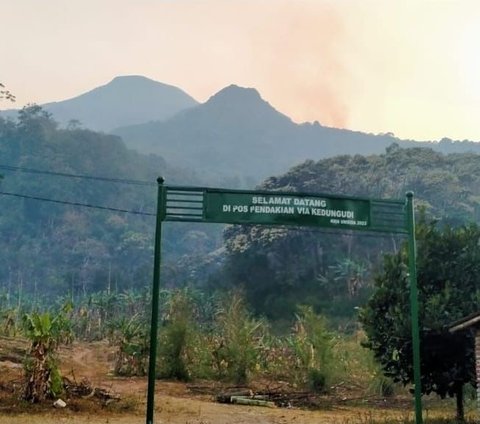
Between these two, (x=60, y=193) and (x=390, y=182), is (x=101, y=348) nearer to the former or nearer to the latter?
(x=390, y=182)

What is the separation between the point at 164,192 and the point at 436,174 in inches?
2466

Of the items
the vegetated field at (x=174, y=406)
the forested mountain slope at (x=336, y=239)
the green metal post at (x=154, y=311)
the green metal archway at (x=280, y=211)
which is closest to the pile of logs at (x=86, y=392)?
the vegetated field at (x=174, y=406)

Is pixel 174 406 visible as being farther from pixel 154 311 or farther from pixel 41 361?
pixel 154 311

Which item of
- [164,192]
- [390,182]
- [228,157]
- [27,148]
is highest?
[228,157]

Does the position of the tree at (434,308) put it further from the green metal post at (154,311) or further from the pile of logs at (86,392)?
the pile of logs at (86,392)

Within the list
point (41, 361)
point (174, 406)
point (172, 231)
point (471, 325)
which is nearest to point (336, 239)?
point (174, 406)

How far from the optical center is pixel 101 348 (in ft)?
99.7

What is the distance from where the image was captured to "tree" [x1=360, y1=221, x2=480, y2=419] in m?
15.3

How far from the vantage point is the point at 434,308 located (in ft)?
50.1

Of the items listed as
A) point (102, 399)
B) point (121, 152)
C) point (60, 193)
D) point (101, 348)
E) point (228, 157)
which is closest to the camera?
point (102, 399)

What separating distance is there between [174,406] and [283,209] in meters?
9.01

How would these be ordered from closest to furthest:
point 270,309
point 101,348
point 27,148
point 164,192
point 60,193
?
point 164,192 < point 101,348 < point 270,309 < point 60,193 < point 27,148

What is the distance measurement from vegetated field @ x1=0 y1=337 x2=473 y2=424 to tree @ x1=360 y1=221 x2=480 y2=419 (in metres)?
1.76

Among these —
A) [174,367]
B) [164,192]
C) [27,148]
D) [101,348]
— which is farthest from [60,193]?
[164,192]
